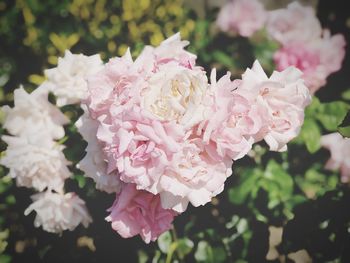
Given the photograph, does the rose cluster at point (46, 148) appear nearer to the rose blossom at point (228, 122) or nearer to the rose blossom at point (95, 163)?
the rose blossom at point (95, 163)

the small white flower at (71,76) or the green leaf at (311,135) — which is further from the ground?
the small white flower at (71,76)

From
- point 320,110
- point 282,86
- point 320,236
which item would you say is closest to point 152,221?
point 282,86

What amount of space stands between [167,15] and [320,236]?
985 millimetres

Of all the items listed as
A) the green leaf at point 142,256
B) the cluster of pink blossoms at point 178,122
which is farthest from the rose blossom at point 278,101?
the green leaf at point 142,256

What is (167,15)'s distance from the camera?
1434 millimetres

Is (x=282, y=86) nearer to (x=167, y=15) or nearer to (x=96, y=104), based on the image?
(x=96, y=104)

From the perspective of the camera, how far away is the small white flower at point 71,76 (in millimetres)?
1090

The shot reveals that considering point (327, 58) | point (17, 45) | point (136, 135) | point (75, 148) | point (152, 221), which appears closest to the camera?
point (136, 135)

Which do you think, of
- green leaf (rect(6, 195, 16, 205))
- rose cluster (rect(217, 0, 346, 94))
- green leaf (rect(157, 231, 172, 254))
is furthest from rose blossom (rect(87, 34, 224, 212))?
green leaf (rect(6, 195, 16, 205))

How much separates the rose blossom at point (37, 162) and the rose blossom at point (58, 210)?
0.04 meters

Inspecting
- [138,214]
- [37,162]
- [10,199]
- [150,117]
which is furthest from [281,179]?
[10,199]

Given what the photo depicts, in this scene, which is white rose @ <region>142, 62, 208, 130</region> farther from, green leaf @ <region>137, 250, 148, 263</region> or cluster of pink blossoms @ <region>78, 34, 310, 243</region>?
green leaf @ <region>137, 250, 148, 263</region>

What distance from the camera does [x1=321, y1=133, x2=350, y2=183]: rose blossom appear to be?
1.23 metres

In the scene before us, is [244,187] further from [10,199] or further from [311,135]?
[10,199]
